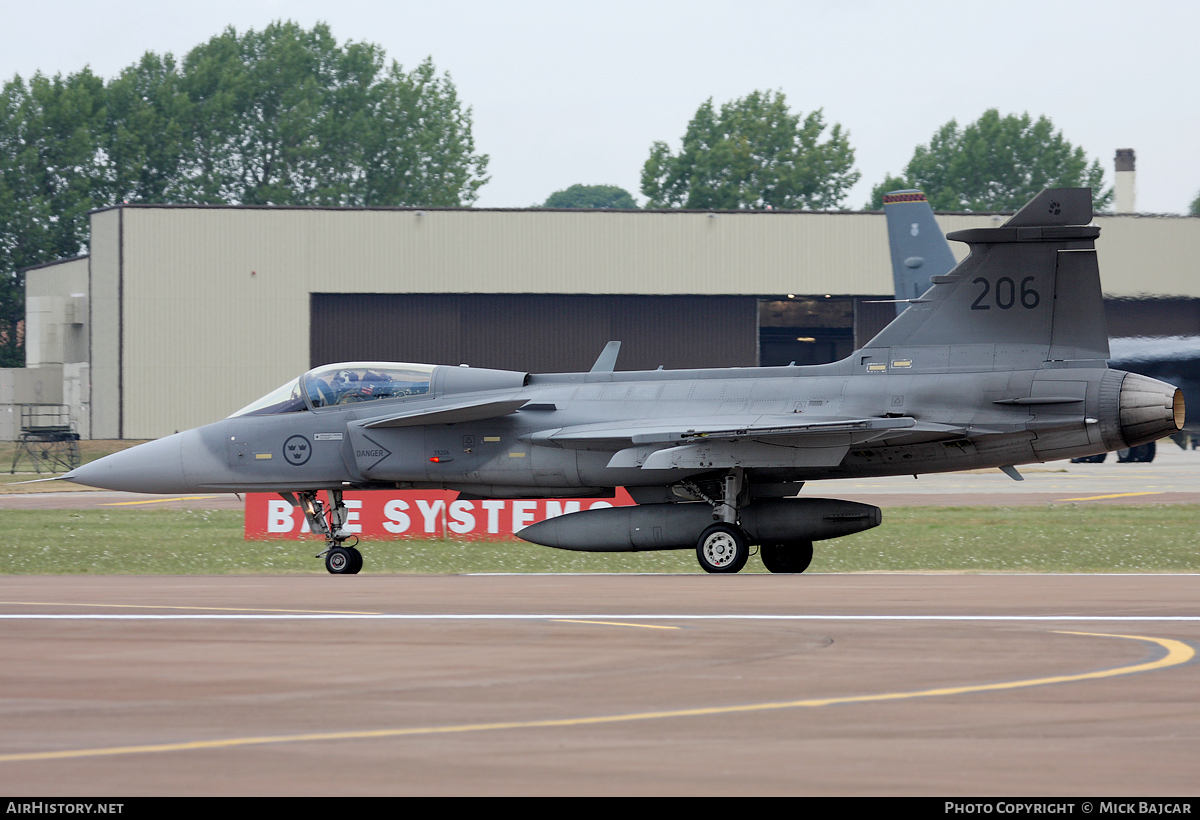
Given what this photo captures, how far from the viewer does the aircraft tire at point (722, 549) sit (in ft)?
51.7

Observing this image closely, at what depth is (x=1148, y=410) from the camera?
15.2 m

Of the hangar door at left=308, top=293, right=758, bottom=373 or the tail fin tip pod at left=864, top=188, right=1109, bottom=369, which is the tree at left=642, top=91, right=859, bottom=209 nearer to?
the hangar door at left=308, top=293, right=758, bottom=373

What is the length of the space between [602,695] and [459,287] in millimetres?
46513

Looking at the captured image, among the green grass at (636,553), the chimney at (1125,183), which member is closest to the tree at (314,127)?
the chimney at (1125,183)

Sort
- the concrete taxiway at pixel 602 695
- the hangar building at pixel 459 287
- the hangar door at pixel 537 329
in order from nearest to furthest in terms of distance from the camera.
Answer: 1. the concrete taxiway at pixel 602 695
2. the hangar building at pixel 459 287
3. the hangar door at pixel 537 329

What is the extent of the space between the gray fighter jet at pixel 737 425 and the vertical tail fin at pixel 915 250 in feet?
30.2

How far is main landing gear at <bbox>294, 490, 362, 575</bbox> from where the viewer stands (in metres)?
16.9

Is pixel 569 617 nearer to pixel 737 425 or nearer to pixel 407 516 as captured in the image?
pixel 737 425

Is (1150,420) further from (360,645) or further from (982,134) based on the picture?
(982,134)

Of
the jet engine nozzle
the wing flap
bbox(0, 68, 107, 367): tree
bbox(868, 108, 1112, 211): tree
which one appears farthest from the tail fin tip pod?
bbox(868, 108, 1112, 211): tree

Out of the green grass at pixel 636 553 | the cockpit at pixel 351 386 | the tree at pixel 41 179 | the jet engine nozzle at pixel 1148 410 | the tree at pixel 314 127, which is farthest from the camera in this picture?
the tree at pixel 314 127

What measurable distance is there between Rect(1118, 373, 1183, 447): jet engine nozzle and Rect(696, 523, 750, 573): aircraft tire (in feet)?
14.7

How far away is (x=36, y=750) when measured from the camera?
5.80m

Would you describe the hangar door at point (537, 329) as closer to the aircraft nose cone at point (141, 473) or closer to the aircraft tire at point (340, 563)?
the aircraft nose cone at point (141, 473)
